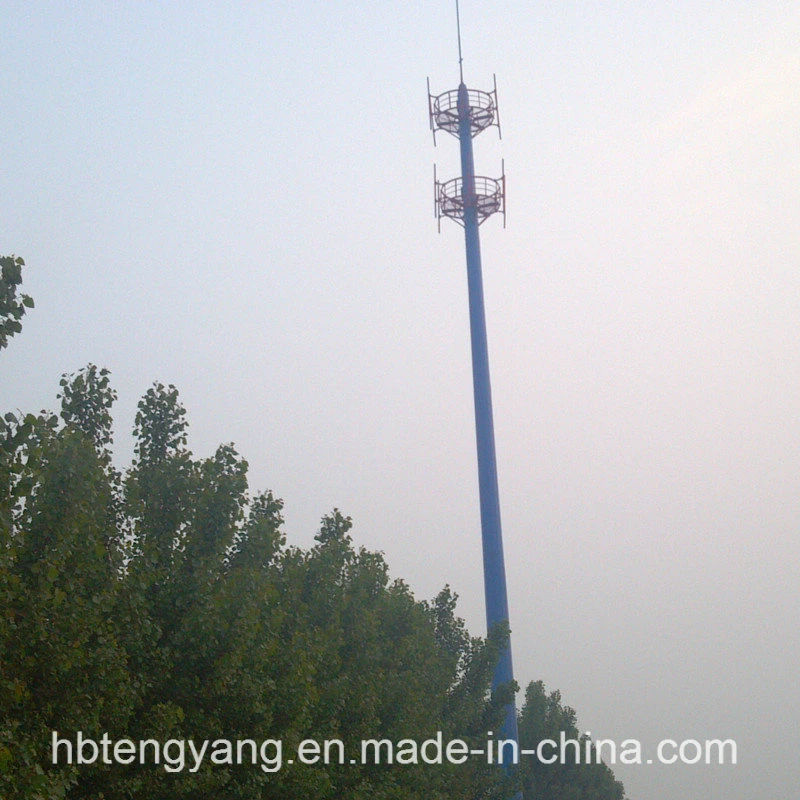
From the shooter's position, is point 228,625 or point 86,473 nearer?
point 86,473

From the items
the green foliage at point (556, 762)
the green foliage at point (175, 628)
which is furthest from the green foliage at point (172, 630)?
the green foliage at point (556, 762)

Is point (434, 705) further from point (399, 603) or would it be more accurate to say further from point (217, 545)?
point (217, 545)

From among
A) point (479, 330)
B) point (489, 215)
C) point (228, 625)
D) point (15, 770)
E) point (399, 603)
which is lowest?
point (15, 770)

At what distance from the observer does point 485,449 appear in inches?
1405

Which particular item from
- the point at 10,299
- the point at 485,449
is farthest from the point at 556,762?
the point at 10,299

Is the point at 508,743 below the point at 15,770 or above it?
above

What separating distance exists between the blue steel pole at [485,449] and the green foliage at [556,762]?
905cm

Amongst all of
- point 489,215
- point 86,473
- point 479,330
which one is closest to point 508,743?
point 479,330

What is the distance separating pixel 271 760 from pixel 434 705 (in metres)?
9.28

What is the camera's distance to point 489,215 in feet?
126

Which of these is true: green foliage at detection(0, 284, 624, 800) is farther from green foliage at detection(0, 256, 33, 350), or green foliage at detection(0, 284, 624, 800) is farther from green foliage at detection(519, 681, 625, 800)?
green foliage at detection(519, 681, 625, 800)

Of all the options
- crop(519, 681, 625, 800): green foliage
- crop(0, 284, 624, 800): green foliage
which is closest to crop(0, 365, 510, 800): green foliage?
crop(0, 284, 624, 800): green foliage

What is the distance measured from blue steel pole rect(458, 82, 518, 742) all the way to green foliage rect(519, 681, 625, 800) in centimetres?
905

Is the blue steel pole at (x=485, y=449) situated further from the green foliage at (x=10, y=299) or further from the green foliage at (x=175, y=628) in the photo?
the green foliage at (x=10, y=299)
